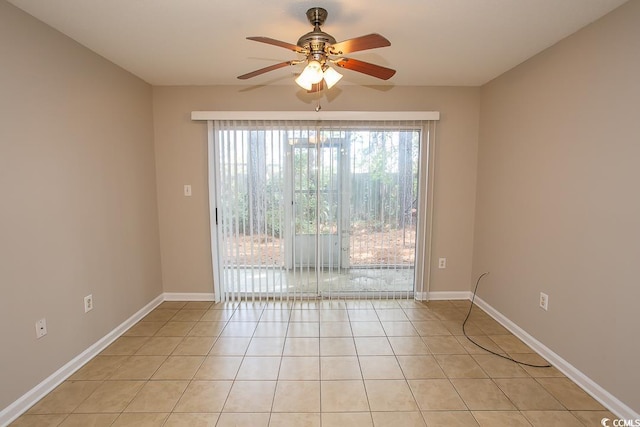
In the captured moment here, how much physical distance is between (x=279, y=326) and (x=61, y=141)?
225 cm

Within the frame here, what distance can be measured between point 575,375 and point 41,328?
3.56 m

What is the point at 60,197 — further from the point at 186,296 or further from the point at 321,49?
the point at 321,49

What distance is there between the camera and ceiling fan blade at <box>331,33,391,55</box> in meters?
1.49

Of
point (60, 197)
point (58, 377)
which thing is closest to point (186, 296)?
point (58, 377)

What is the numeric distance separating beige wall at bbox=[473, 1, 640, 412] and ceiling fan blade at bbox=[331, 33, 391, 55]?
1.44 m

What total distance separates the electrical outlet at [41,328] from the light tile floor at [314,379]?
0.40 m

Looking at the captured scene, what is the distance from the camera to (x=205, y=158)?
325cm

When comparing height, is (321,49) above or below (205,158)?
above

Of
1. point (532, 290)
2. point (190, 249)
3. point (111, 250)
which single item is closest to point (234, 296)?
point (190, 249)

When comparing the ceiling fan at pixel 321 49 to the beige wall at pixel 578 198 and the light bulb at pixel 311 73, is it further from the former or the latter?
the beige wall at pixel 578 198

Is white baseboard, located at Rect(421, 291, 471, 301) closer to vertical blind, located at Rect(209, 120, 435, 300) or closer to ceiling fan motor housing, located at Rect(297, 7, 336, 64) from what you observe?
vertical blind, located at Rect(209, 120, 435, 300)

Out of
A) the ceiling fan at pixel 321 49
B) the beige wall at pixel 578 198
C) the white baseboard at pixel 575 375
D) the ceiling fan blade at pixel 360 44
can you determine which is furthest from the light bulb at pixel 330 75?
the white baseboard at pixel 575 375

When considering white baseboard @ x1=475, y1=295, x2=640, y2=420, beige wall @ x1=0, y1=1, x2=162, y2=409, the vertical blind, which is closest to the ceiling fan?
the vertical blind

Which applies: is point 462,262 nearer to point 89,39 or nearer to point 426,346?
point 426,346
